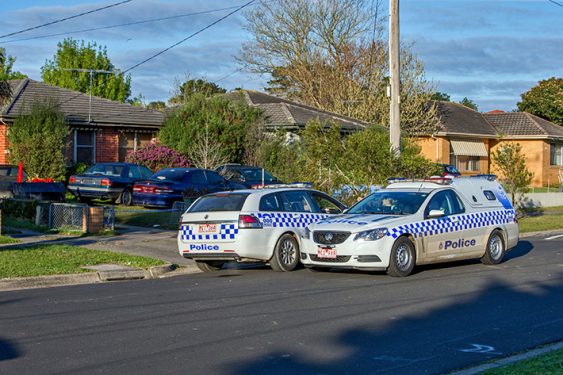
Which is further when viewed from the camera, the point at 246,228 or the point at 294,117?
the point at 294,117

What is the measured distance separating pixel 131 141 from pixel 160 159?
3.14m

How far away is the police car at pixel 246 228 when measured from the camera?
48.4ft

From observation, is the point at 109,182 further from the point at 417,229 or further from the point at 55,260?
the point at 417,229

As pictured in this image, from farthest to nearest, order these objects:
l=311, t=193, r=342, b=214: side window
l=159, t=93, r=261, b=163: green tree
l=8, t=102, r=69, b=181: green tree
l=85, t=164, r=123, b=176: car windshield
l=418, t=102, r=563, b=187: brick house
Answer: l=418, t=102, r=563, b=187: brick house → l=159, t=93, r=261, b=163: green tree → l=8, t=102, r=69, b=181: green tree → l=85, t=164, r=123, b=176: car windshield → l=311, t=193, r=342, b=214: side window

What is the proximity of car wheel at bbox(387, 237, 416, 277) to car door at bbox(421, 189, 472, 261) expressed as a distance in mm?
441

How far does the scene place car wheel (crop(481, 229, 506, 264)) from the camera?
16.4 metres

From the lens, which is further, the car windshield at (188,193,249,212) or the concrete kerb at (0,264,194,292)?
the car windshield at (188,193,249,212)

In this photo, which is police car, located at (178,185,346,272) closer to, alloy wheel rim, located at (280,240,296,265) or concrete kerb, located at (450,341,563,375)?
alloy wheel rim, located at (280,240,296,265)

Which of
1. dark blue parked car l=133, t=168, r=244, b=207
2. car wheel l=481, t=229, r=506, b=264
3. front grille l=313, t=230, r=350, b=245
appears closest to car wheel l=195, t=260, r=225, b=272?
front grille l=313, t=230, r=350, b=245

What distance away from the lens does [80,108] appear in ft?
115

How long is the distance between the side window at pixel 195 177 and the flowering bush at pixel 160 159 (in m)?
5.53

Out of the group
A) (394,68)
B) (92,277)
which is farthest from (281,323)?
(394,68)

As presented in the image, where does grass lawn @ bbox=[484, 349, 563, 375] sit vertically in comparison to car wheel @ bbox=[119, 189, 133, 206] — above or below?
below

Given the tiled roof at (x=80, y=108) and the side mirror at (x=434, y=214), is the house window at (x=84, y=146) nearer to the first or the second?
the tiled roof at (x=80, y=108)
